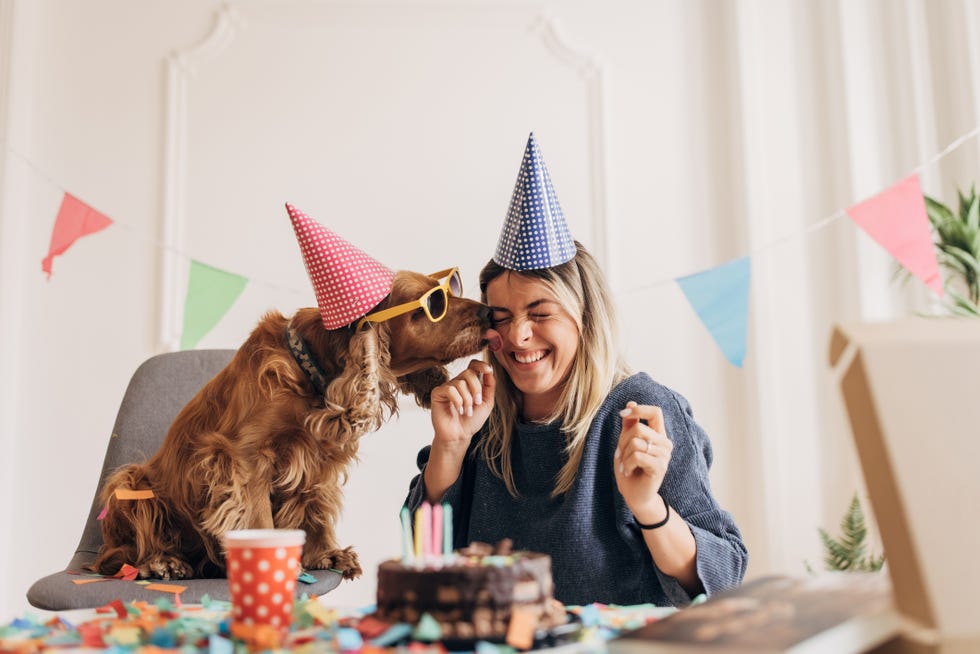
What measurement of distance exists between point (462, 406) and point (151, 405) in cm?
84

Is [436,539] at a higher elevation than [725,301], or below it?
below

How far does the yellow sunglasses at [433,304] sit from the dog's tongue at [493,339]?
0.29ft

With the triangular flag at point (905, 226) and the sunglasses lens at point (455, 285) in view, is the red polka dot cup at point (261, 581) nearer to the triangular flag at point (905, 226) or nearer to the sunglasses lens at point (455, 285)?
the sunglasses lens at point (455, 285)

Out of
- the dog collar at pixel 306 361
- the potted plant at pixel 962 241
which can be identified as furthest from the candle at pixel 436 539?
the potted plant at pixel 962 241

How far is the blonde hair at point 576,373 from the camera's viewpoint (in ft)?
5.06

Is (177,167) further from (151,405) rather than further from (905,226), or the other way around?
(905,226)

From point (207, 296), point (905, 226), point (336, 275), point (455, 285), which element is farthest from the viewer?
point (207, 296)

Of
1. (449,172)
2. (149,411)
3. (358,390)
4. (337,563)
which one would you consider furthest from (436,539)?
(449,172)

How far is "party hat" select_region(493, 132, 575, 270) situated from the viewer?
1549 mm

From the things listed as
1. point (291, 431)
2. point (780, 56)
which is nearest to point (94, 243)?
point (291, 431)

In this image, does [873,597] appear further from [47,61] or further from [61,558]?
[47,61]

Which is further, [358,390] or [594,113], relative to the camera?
[594,113]

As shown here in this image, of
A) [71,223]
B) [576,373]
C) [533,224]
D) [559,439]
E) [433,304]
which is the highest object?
[71,223]

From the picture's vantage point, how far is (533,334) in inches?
62.0
